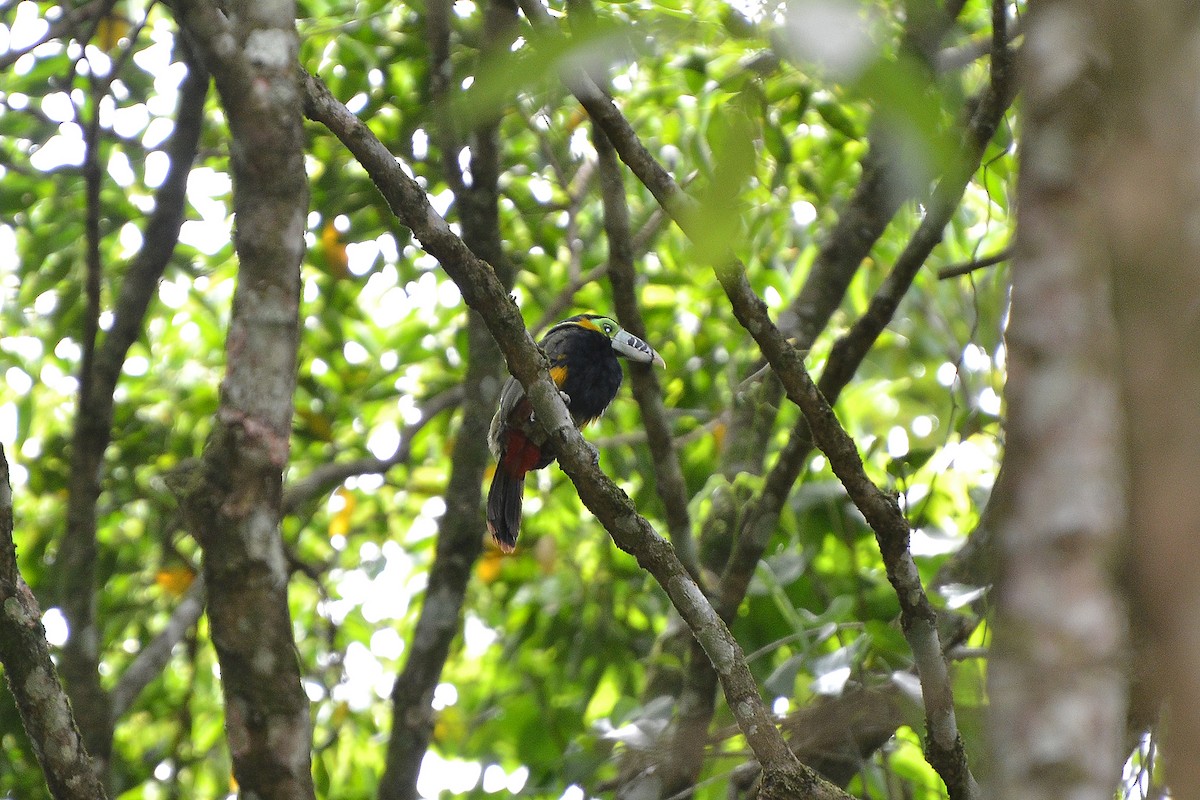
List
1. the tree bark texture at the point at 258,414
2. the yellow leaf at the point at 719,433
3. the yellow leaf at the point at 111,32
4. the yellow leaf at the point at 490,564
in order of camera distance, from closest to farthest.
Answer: the tree bark texture at the point at 258,414 → the yellow leaf at the point at 111,32 → the yellow leaf at the point at 719,433 → the yellow leaf at the point at 490,564

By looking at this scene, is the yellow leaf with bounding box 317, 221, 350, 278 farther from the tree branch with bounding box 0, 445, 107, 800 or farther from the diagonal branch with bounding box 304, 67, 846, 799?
the tree branch with bounding box 0, 445, 107, 800

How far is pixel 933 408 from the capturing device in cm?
469

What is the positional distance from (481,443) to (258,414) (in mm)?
2322

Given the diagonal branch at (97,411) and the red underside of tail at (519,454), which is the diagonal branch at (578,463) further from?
the red underside of tail at (519,454)

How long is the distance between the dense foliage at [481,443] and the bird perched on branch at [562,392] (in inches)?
9.0

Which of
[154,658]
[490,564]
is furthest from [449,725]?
[154,658]

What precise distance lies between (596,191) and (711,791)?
10.2 ft

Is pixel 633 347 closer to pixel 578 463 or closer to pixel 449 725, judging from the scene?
pixel 578 463

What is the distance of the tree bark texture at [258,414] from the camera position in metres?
1.98

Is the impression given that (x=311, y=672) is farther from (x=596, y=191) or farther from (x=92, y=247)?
(x=596, y=191)

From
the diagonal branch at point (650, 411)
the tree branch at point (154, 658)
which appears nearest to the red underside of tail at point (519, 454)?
the diagonal branch at point (650, 411)

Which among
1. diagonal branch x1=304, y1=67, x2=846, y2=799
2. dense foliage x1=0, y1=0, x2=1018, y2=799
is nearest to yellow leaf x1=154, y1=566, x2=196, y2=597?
dense foliage x1=0, y1=0, x2=1018, y2=799

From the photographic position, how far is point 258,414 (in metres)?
2.06

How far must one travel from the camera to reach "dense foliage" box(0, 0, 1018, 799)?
12.4 feet
